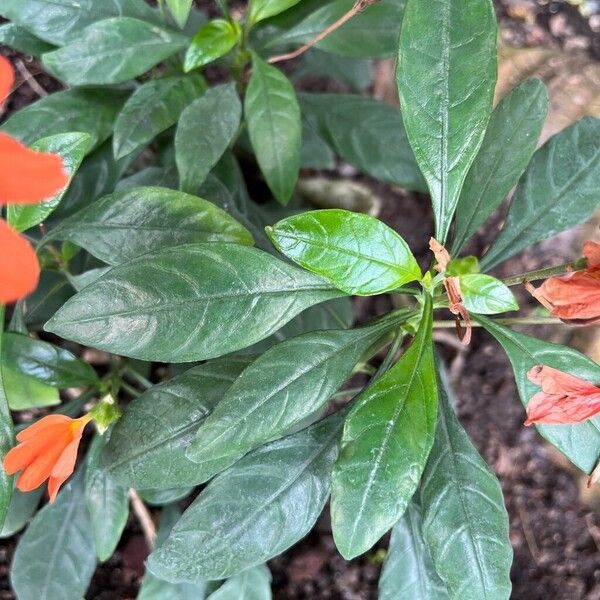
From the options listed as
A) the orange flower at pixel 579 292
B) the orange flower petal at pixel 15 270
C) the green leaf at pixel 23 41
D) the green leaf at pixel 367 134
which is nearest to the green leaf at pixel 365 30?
the green leaf at pixel 367 134

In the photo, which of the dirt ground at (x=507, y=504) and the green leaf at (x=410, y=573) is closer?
the green leaf at (x=410, y=573)

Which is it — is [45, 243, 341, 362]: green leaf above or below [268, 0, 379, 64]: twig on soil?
below

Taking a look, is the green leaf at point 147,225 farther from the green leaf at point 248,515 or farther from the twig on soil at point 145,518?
the twig on soil at point 145,518

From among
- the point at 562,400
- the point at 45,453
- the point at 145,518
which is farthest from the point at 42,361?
the point at 562,400

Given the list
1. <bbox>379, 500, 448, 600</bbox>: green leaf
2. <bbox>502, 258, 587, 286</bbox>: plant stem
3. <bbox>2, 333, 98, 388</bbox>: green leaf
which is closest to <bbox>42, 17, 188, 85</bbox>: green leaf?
<bbox>2, 333, 98, 388</bbox>: green leaf

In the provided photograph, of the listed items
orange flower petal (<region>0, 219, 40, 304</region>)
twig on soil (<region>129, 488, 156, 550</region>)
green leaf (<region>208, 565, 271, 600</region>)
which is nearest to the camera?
orange flower petal (<region>0, 219, 40, 304</region>)

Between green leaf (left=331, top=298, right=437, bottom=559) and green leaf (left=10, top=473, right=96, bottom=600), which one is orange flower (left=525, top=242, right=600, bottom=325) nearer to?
green leaf (left=331, top=298, right=437, bottom=559)

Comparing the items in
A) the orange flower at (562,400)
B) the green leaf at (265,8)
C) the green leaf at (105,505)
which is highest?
the green leaf at (265,8)
